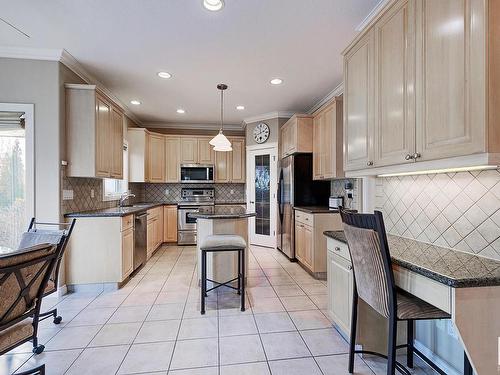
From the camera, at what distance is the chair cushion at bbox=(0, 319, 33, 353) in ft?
4.43

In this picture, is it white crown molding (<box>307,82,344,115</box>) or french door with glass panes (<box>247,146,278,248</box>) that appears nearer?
white crown molding (<box>307,82,344,115</box>)

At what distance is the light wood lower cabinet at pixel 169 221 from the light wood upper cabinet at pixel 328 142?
3222 millimetres

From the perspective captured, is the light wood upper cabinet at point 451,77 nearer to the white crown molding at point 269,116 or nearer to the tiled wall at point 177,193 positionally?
the white crown molding at point 269,116

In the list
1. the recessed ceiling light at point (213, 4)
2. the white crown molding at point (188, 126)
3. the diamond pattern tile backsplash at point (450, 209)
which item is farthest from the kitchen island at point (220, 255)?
the white crown molding at point (188, 126)

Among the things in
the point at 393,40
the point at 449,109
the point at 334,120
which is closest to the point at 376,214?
the point at 449,109

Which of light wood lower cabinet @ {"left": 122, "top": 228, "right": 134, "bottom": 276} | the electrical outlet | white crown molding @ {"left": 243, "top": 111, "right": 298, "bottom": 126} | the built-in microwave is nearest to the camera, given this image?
the electrical outlet

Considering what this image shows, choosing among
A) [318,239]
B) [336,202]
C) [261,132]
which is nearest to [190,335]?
[318,239]

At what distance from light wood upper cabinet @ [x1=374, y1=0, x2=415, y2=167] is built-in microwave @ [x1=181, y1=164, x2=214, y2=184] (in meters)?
4.56

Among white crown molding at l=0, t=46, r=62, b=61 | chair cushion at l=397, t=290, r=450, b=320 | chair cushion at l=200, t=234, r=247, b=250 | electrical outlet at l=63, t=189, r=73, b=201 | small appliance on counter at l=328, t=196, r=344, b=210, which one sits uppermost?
white crown molding at l=0, t=46, r=62, b=61

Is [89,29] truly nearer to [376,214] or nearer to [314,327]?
[376,214]

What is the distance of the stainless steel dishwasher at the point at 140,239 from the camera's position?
3.79 m

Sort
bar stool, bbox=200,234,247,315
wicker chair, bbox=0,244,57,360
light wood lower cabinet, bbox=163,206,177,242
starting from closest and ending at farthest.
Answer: wicker chair, bbox=0,244,57,360 < bar stool, bbox=200,234,247,315 < light wood lower cabinet, bbox=163,206,177,242

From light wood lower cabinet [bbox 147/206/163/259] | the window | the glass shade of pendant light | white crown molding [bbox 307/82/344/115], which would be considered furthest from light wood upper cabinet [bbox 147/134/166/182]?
white crown molding [bbox 307/82/344/115]

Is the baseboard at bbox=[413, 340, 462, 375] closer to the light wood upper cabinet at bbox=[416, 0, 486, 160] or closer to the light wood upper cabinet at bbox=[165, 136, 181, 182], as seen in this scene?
the light wood upper cabinet at bbox=[416, 0, 486, 160]
